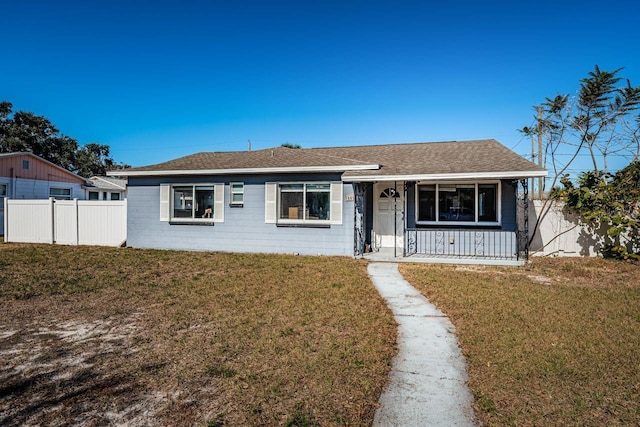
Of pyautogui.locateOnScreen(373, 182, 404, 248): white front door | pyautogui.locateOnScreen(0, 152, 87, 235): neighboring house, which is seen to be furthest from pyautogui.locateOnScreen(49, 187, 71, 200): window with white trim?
pyautogui.locateOnScreen(373, 182, 404, 248): white front door

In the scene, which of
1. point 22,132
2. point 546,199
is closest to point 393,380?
point 546,199

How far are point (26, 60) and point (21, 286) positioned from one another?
17.5 meters

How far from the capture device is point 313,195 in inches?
461

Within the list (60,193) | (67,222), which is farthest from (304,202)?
(60,193)

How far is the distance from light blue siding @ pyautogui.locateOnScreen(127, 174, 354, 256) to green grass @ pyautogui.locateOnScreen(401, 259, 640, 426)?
351cm

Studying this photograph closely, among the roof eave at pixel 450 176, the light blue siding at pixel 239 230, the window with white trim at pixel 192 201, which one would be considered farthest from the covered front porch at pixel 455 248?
the window with white trim at pixel 192 201

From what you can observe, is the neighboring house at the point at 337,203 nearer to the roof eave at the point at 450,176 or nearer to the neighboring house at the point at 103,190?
the roof eave at the point at 450,176

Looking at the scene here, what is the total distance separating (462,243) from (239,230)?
7.43 meters

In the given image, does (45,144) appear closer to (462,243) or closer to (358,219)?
Answer: (358,219)

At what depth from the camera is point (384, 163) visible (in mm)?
12312

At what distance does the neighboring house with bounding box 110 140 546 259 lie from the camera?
1111 centimetres

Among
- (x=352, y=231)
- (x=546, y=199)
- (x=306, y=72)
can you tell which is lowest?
(x=352, y=231)

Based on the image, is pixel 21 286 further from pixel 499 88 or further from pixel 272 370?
pixel 499 88

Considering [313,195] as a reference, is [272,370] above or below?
below
